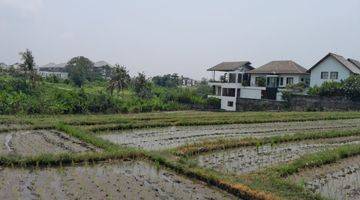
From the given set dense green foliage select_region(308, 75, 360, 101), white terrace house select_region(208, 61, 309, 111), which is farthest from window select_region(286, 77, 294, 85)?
dense green foliage select_region(308, 75, 360, 101)

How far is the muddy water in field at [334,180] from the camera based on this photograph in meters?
8.79

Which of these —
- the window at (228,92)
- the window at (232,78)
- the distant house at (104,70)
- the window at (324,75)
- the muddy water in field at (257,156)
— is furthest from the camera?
the distant house at (104,70)

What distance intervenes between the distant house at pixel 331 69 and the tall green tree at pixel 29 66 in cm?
2629

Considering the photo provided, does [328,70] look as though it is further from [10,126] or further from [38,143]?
[38,143]

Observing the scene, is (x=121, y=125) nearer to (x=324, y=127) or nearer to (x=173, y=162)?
(x=173, y=162)

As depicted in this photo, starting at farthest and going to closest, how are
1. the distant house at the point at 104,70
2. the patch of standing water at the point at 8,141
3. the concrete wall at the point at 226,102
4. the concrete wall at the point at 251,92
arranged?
1. the distant house at the point at 104,70
2. the concrete wall at the point at 226,102
3. the concrete wall at the point at 251,92
4. the patch of standing water at the point at 8,141

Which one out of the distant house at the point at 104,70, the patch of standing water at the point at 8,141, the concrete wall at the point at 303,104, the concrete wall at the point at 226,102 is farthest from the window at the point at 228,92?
the distant house at the point at 104,70

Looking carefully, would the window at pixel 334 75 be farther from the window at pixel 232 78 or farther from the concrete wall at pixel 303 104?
the window at pixel 232 78

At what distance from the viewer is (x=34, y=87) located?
3728 centimetres

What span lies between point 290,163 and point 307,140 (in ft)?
18.4

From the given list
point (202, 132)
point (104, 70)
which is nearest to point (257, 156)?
point (202, 132)

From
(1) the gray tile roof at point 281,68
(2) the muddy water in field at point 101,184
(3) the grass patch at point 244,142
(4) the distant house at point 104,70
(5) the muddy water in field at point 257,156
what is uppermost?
(4) the distant house at point 104,70

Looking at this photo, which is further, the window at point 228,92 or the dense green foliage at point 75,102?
the window at point 228,92

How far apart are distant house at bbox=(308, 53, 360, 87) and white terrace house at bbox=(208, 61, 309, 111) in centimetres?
115
